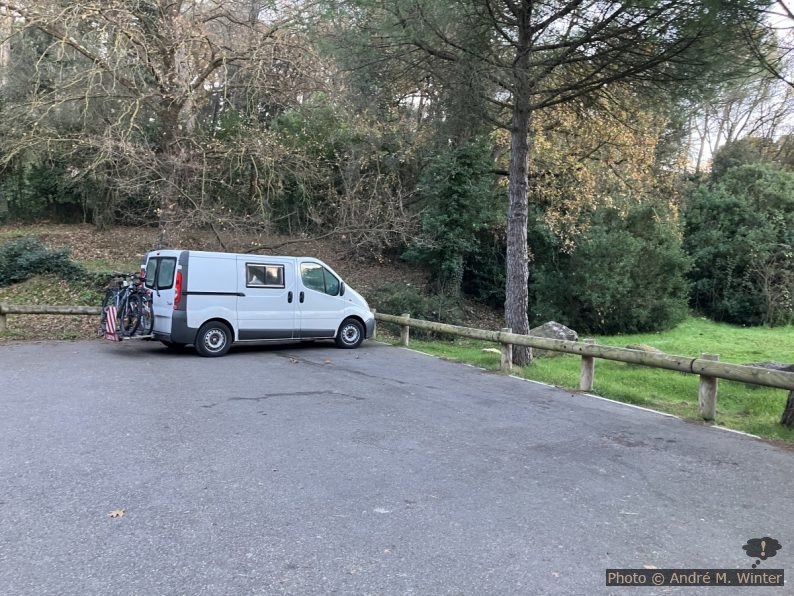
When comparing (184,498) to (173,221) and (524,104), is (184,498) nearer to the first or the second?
(524,104)

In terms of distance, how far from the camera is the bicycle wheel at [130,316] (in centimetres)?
1145

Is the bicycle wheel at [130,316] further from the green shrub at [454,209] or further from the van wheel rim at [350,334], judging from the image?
the green shrub at [454,209]

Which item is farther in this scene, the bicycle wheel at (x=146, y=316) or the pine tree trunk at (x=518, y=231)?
the pine tree trunk at (x=518, y=231)

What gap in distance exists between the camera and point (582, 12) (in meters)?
11.5

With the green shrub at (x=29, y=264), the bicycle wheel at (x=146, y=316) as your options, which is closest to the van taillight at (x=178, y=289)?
the bicycle wheel at (x=146, y=316)

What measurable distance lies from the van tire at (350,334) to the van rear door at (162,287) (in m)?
3.81

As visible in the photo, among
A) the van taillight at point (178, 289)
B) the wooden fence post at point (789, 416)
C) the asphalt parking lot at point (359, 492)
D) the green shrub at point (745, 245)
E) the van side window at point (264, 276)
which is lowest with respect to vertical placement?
the asphalt parking lot at point (359, 492)

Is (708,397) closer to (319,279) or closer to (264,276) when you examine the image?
(319,279)

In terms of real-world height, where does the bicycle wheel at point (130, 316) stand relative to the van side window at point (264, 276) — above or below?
below

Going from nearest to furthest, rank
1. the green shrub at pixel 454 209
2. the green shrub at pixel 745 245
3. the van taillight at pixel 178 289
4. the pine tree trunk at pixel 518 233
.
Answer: the van taillight at pixel 178 289
the pine tree trunk at pixel 518 233
the green shrub at pixel 454 209
the green shrub at pixel 745 245

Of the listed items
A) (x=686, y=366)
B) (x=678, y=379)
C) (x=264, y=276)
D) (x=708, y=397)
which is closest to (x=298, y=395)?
(x=264, y=276)

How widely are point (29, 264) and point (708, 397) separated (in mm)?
A: 18324

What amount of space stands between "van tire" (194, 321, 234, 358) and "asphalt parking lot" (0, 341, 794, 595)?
3.21 meters

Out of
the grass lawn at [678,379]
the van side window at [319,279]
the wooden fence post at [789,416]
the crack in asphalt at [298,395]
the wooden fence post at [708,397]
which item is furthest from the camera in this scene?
the van side window at [319,279]
